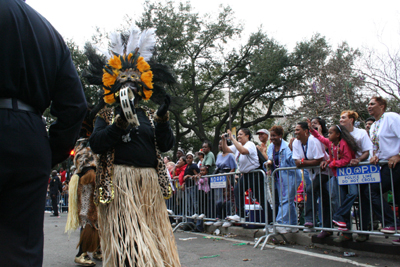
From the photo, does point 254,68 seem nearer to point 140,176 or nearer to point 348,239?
point 348,239

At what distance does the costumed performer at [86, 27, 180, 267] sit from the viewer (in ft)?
10.0

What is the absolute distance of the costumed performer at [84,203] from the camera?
469 cm

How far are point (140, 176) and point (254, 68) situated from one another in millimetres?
19277

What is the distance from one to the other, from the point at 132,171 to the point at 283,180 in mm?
3652

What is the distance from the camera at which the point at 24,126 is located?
5.88 ft

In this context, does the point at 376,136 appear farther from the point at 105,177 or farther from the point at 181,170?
the point at 181,170

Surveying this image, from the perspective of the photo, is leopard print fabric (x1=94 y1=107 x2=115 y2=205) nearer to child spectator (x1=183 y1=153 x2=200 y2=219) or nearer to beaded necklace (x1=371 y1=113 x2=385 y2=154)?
beaded necklace (x1=371 y1=113 x2=385 y2=154)

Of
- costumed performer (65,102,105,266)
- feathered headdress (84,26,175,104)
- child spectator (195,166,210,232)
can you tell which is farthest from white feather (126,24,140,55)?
child spectator (195,166,210,232)

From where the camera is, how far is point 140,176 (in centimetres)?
339

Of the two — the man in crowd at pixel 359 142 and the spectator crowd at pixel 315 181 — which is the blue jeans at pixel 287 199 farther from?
the man in crowd at pixel 359 142

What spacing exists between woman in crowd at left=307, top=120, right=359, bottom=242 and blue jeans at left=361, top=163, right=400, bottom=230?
0.15 meters

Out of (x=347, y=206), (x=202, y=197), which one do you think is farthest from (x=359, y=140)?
(x=202, y=197)

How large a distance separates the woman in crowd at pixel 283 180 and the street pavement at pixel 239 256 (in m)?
0.51

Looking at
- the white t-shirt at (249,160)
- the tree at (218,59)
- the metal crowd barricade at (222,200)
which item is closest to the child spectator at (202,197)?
the metal crowd barricade at (222,200)
